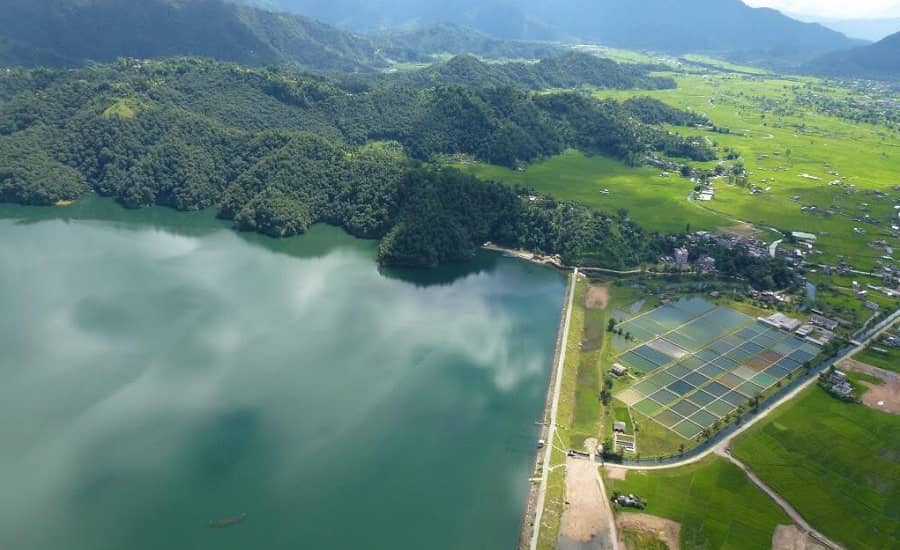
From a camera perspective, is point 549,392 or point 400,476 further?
point 549,392

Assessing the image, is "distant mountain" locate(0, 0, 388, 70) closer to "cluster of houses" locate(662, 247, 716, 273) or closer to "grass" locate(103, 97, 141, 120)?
"grass" locate(103, 97, 141, 120)

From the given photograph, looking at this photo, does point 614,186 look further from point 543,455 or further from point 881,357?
point 543,455

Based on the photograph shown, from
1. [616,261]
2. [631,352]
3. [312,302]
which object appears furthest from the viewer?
[616,261]

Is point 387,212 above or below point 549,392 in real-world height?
above

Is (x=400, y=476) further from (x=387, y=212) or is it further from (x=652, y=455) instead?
(x=387, y=212)

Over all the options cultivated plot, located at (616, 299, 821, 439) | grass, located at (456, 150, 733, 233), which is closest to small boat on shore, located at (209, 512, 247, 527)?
cultivated plot, located at (616, 299, 821, 439)

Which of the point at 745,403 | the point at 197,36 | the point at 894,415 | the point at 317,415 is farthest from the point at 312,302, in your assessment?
the point at 197,36

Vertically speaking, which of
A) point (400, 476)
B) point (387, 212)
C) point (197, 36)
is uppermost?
point (197, 36)
